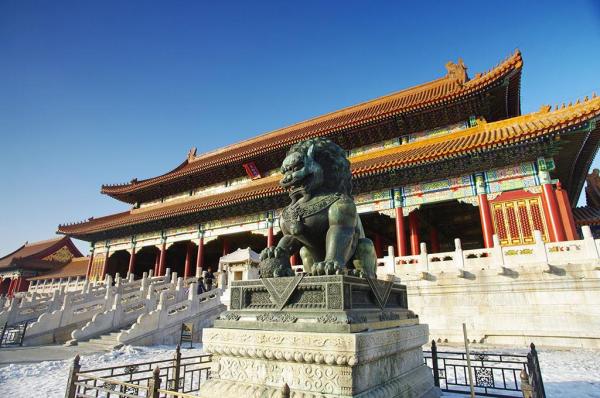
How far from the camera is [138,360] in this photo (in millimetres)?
7883

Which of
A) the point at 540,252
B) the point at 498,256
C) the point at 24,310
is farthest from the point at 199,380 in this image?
the point at 24,310

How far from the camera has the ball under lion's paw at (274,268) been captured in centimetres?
339

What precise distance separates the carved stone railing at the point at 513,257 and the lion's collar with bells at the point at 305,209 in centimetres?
705

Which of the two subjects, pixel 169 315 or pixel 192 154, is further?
pixel 192 154

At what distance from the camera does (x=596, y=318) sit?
7719mm

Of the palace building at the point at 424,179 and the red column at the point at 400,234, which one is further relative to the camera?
the red column at the point at 400,234

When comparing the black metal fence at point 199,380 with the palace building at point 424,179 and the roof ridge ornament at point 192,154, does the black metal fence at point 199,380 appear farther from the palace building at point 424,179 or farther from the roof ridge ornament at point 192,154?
the roof ridge ornament at point 192,154

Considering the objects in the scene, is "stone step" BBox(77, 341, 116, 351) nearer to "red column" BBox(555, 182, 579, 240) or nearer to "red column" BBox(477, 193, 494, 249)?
"red column" BBox(477, 193, 494, 249)

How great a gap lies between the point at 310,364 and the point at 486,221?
440 inches

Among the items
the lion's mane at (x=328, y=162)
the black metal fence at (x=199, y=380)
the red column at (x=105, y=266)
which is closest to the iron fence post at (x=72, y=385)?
the black metal fence at (x=199, y=380)

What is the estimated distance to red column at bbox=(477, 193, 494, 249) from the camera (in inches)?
458

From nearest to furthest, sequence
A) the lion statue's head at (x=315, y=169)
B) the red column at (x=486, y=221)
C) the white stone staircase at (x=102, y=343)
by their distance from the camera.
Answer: the lion statue's head at (x=315, y=169) < the white stone staircase at (x=102, y=343) < the red column at (x=486, y=221)

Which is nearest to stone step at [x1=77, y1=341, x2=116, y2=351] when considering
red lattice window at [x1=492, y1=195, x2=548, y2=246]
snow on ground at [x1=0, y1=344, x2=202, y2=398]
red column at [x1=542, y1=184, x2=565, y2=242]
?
snow on ground at [x1=0, y1=344, x2=202, y2=398]

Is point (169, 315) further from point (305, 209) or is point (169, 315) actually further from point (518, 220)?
point (518, 220)
